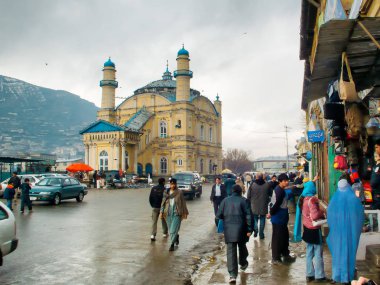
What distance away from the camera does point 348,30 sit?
16.6 feet

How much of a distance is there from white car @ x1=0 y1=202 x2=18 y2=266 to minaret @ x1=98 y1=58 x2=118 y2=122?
5933 cm

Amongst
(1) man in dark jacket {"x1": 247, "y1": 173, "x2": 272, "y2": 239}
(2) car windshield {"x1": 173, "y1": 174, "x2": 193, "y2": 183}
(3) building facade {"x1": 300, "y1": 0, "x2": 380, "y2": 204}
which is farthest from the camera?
(2) car windshield {"x1": 173, "y1": 174, "x2": 193, "y2": 183}

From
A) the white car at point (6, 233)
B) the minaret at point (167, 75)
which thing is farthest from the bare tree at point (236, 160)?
the white car at point (6, 233)

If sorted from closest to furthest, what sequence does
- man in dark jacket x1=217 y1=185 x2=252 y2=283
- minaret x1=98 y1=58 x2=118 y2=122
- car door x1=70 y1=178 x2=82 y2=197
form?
1. man in dark jacket x1=217 y1=185 x2=252 y2=283
2. car door x1=70 y1=178 x2=82 y2=197
3. minaret x1=98 y1=58 x2=118 y2=122

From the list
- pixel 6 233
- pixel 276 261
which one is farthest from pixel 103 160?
pixel 276 261

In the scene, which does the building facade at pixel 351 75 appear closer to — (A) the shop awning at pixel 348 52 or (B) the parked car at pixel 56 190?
(A) the shop awning at pixel 348 52

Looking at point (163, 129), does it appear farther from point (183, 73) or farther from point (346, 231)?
point (346, 231)

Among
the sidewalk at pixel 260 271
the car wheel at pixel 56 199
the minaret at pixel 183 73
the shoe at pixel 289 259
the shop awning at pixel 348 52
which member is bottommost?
the sidewalk at pixel 260 271

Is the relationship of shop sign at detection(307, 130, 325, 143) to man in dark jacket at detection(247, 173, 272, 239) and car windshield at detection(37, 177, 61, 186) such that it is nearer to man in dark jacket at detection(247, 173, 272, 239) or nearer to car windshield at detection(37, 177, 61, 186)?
man in dark jacket at detection(247, 173, 272, 239)

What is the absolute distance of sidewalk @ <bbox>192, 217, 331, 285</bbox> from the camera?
7.42 metres

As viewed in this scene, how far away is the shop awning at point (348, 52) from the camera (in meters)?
4.97

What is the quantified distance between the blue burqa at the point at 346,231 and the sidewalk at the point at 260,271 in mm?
1167

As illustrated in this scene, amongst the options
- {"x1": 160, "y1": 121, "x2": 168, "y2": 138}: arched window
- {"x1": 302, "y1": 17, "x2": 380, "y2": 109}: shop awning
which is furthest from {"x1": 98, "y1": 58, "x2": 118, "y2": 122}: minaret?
{"x1": 302, "y1": 17, "x2": 380, "y2": 109}: shop awning

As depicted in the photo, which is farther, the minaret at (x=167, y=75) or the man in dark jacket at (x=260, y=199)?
the minaret at (x=167, y=75)
